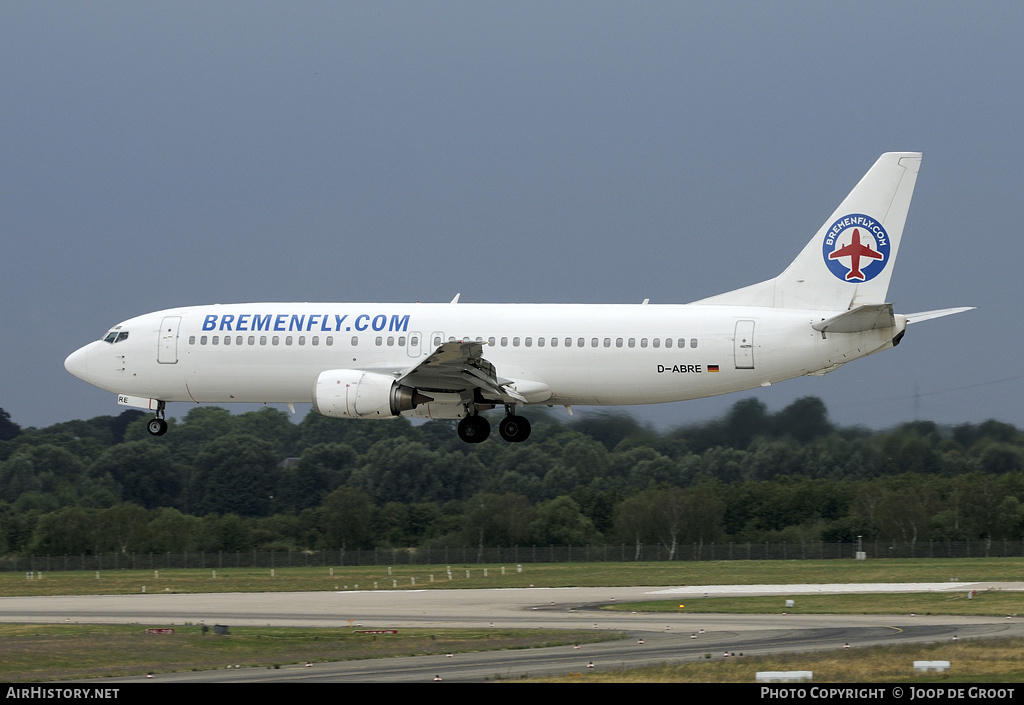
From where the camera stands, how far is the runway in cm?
3159

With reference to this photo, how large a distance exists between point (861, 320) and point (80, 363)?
87.0ft

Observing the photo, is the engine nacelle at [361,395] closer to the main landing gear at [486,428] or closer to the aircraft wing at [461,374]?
the aircraft wing at [461,374]

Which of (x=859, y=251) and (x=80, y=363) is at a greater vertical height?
(x=859, y=251)

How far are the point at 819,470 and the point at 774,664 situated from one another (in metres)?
46.7

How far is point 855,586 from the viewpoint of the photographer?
51469 mm

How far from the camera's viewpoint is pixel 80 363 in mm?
50844

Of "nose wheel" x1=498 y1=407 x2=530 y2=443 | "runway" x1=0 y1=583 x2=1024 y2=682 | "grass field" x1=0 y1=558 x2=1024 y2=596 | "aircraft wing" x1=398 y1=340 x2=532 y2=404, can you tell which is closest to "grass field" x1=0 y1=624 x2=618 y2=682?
"runway" x1=0 y1=583 x2=1024 y2=682

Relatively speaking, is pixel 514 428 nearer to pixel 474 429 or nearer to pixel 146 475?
pixel 474 429

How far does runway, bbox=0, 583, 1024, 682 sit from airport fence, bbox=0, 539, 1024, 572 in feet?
60.5

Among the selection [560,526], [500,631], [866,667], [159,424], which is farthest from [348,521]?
[866,667]

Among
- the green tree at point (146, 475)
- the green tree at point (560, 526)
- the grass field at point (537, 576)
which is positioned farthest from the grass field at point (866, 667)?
the green tree at point (146, 475)

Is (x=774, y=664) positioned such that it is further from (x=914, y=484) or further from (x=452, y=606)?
(x=914, y=484)

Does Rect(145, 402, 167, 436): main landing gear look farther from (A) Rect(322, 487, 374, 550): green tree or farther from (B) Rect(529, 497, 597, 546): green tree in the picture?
(A) Rect(322, 487, 374, 550): green tree
